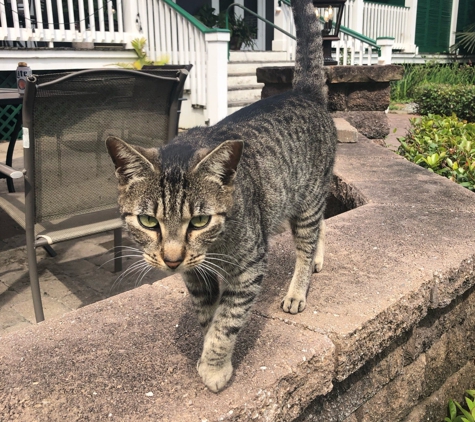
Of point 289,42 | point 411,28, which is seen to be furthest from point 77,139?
point 411,28

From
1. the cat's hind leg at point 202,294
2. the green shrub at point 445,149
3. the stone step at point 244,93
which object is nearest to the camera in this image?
the cat's hind leg at point 202,294

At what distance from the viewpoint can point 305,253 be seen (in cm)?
234

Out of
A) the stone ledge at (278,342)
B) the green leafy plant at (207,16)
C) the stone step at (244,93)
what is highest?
the green leafy plant at (207,16)

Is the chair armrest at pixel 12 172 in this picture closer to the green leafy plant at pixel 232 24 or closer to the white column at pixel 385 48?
the white column at pixel 385 48

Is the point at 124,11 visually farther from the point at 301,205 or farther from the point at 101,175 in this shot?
the point at 301,205

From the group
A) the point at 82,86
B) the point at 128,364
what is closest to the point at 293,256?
the point at 128,364

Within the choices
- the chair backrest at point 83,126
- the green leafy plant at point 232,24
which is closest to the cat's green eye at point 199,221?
the chair backrest at point 83,126

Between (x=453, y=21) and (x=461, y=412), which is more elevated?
(x=453, y=21)

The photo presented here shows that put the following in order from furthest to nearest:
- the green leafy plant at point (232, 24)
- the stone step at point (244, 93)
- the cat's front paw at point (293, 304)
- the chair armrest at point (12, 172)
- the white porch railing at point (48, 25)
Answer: the green leafy plant at point (232, 24)
the stone step at point (244, 93)
the white porch railing at point (48, 25)
the chair armrest at point (12, 172)
the cat's front paw at point (293, 304)

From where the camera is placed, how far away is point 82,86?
268 centimetres

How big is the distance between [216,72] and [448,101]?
5.79m

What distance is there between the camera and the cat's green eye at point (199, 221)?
1613 mm

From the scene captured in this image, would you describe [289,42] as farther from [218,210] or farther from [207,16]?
[218,210]

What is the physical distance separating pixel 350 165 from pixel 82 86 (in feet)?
7.90
